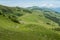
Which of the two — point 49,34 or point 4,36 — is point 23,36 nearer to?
point 4,36

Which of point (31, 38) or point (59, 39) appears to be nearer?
point (31, 38)

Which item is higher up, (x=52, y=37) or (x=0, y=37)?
(x=0, y=37)

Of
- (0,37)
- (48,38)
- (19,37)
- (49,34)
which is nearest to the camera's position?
(0,37)

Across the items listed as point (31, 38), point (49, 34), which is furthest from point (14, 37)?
point (49, 34)

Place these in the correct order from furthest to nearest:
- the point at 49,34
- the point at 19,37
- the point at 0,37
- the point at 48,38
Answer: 1. the point at 49,34
2. the point at 48,38
3. the point at 19,37
4. the point at 0,37

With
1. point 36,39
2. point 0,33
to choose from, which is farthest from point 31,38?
point 0,33

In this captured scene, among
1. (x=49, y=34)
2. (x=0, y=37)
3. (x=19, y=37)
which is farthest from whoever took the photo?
(x=49, y=34)

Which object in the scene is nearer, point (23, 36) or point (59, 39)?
point (23, 36)

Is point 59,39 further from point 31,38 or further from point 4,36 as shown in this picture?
point 4,36

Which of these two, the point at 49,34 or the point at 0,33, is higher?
the point at 0,33
